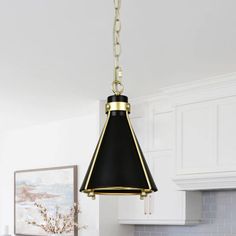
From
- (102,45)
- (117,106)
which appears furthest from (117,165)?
(102,45)

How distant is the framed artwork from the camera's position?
6012 mm

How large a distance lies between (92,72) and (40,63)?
0.46 meters

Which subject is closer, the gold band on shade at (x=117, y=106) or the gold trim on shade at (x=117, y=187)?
the gold trim on shade at (x=117, y=187)

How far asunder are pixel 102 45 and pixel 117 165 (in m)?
1.97

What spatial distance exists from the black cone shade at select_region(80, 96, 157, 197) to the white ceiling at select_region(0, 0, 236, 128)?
3.94 feet

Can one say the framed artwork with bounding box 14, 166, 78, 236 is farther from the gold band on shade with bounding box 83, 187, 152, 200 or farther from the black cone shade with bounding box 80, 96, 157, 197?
the black cone shade with bounding box 80, 96, 157, 197

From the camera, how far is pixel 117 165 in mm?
1608

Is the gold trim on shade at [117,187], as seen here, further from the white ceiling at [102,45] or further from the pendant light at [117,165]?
the white ceiling at [102,45]

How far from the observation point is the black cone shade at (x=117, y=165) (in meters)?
1.59

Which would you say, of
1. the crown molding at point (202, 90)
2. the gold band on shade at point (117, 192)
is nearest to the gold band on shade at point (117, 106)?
the gold band on shade at point (117, 192)

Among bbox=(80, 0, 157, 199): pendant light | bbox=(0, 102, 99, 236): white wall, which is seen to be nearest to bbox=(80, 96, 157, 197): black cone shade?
bbox=(80, 0, 157, 199): pendant light

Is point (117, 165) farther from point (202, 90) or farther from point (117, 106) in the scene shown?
point (202, 90)

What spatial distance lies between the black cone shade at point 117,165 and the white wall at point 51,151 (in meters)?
3.60

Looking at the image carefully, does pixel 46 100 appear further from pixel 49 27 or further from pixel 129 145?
pixel 129 145
